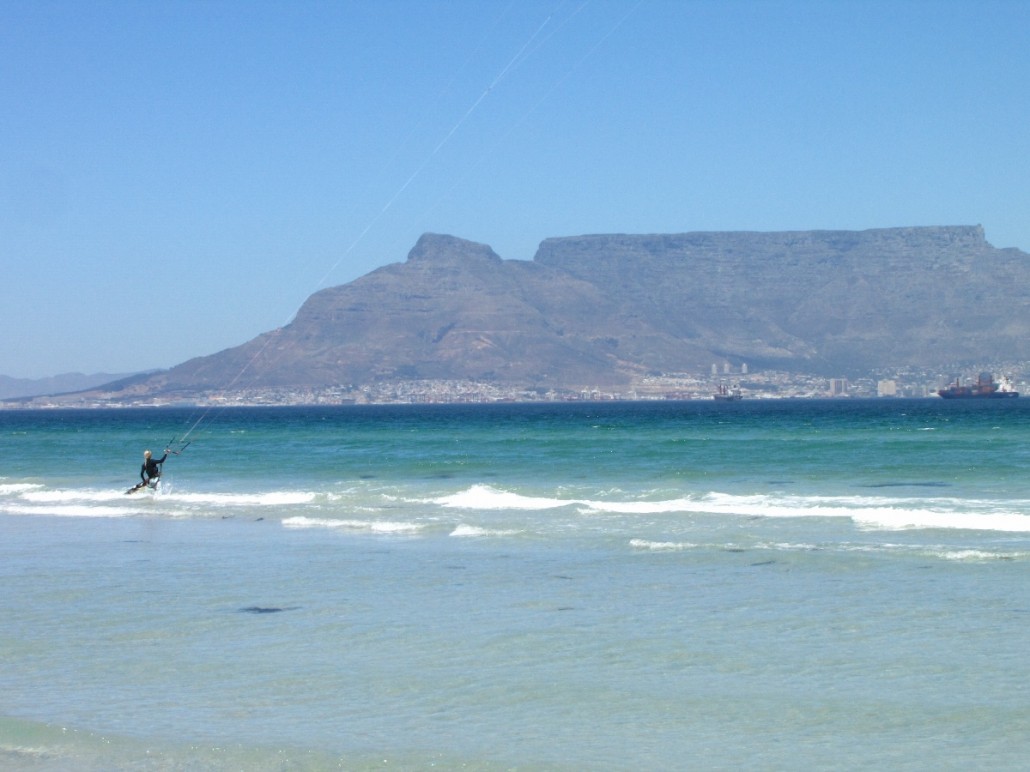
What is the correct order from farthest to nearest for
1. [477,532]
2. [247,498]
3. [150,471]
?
[150,471] → [247,498] → [477,532]

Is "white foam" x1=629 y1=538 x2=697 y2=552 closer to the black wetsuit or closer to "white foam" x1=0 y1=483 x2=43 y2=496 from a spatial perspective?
the black wetsuit

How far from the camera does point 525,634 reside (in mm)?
13234

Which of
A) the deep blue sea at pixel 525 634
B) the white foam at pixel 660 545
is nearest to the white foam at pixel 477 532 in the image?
the deep blue sea at pixel 525 634

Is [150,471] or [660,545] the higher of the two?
[150,471]

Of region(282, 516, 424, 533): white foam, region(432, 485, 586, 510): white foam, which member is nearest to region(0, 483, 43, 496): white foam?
region(432, 485, 586, 510): white foam

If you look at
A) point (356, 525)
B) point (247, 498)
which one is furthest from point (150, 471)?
point (356, 525)

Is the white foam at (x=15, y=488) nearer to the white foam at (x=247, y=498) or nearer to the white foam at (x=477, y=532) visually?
the white foam at (x=247, y=498)

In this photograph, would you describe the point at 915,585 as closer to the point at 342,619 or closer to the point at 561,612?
the point at 561,612

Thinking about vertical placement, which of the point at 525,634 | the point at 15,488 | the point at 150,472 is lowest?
the point at 525,634

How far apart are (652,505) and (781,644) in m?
13.8

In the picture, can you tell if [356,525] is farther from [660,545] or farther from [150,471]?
[150,471]

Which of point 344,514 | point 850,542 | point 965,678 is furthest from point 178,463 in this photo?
point 965,678

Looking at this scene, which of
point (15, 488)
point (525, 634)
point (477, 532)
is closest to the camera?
point (525, 634)

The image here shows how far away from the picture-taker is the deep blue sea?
984 centimetres
